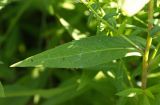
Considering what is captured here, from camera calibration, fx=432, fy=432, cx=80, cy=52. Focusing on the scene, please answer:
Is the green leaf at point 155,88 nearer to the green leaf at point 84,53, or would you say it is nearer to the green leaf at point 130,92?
the green leaf at point 130,92

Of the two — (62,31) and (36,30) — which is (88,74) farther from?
(36,30)

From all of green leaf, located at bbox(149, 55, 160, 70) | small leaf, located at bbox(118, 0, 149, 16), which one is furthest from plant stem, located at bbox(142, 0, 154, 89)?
small leaf, located at bbox(118, 0, 149, 16)

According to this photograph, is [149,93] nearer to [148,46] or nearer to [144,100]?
[144,100]

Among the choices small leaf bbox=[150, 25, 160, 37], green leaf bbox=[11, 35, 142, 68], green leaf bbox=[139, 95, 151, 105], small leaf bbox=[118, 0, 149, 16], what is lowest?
green leaf bbox=[139, 95, 151, 105]

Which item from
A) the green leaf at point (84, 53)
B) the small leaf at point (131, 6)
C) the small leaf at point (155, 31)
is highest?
the small leaf at point (131, 6)

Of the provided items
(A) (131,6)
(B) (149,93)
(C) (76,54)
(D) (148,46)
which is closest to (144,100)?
(B) (149,93)

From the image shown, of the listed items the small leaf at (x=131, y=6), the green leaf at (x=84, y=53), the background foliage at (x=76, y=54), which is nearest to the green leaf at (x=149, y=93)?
the background foliage at (x=76, y=54)

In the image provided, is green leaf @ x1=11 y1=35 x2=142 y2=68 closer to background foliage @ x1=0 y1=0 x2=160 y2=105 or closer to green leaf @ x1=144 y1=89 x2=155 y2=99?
background foliage @ x1=0 y1=0 x2=160 y2=105
